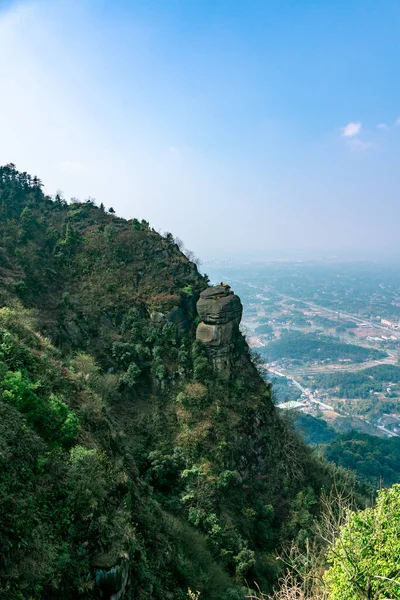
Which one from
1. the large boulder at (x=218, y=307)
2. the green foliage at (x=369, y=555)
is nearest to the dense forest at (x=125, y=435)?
the green foliage at (x=369, y=555)

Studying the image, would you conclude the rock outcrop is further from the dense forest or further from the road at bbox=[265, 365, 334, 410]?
the road at bbox=[265, 365, 334, 410]

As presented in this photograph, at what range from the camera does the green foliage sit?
1021 cm

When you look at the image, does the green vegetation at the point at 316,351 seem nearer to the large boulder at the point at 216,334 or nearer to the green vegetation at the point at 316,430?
the green vegetation at the point at 316,430

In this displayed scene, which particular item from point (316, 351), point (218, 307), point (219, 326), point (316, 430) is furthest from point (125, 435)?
point (316, 351)

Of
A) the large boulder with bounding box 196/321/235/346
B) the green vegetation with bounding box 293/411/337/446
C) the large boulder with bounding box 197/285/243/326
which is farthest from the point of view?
the green vegetation with bounding box 293/411/337/446

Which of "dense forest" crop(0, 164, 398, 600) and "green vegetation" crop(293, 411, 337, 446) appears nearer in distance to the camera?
"dense forest" crop(0, 164, 398, 600)

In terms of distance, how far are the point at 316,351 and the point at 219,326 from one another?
433 ft

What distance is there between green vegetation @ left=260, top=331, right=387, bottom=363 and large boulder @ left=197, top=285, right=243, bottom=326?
12314 cm

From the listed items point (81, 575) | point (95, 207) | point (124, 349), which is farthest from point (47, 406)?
point (95, 207)

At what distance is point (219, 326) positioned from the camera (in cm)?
2880

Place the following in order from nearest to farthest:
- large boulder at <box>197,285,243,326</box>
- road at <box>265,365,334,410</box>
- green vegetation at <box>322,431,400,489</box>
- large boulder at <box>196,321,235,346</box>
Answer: large boulder at <box>196,321,235,346</box>, large boulder at <box>197,285,243,326</box>, green vegetation at <box>322,431,400,489</box>, road at <box>265,365,334,410</box>

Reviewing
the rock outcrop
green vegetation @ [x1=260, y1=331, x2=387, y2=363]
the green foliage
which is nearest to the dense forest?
the green foliage

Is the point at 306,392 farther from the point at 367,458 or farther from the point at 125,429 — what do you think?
the point at 125,429

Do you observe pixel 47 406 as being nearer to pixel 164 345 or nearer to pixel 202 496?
pixel 202 496
